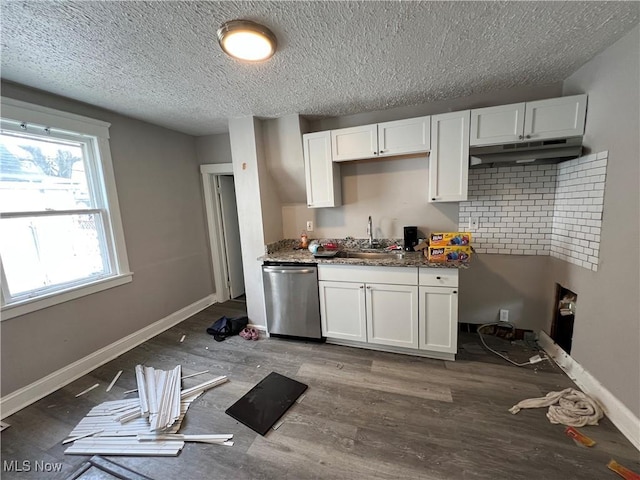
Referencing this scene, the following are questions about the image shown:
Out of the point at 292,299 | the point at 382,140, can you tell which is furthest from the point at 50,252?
the point at 382,140

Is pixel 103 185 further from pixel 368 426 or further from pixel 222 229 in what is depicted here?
pixel 368 426

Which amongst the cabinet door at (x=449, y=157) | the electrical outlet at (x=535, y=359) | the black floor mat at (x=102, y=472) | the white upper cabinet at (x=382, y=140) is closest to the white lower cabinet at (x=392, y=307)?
the electrical outlet at (x=535, y=359)

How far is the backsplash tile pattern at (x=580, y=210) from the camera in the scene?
5.94 feet

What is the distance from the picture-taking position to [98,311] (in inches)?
98.2

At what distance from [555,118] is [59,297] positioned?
4.43 metres

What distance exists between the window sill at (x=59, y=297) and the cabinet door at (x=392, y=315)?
2.59 meters

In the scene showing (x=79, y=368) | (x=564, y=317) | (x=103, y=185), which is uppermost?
(x=103, y=185)

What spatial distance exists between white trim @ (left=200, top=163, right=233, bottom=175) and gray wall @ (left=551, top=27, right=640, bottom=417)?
3.68m

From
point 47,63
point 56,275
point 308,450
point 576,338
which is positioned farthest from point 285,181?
point 576,338

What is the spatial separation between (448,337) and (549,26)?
2.25 m

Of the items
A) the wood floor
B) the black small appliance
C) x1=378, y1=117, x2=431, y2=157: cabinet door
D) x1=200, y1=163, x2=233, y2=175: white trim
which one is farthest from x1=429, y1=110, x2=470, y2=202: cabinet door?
x1=200, y1=163, x2=233, y2=175: white trim

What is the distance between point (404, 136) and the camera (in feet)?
8.04

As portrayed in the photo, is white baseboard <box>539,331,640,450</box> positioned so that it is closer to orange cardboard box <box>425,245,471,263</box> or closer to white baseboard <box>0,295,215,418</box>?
orange cardboard box <box>425,245,471,263</box>

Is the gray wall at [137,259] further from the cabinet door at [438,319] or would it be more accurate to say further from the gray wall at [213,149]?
the cabinet door at [438,319]
